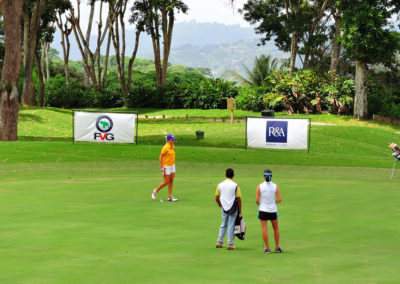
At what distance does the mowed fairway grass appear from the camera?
1091cm

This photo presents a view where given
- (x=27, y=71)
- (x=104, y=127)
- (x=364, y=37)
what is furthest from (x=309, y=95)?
(x=27, y=71)

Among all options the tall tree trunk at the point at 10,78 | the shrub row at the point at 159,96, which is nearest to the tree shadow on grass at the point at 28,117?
the tall tree trunk at the point at 10,78

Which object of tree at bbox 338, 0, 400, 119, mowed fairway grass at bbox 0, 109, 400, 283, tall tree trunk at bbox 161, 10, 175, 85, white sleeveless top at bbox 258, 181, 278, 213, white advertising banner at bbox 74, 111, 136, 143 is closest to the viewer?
mowed fairway grass at bbox 0, 109, 400, 283

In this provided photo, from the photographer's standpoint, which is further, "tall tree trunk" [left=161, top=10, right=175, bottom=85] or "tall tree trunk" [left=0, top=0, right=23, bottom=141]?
"tall tree trunk" [left=161, top=10, right=175, bottom=85]

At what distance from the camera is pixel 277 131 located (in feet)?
117

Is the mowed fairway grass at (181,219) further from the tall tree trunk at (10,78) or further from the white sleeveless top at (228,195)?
the tall tree trunk at (10,78)

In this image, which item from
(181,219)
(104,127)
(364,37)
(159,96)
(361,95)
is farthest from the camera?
(159,96)

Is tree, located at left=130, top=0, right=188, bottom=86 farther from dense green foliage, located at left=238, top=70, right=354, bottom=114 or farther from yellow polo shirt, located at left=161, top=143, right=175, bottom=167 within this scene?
yellow polo shirt, located at left=161, top=143, right=175, bottom=167

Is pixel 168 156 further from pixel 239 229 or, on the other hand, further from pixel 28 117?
pixel 28 117

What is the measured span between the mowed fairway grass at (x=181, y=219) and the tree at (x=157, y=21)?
33.6 meters

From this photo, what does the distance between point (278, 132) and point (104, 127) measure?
10.0m

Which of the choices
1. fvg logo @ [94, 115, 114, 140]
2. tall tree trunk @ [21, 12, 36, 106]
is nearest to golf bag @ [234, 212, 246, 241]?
fvg logo @ [94, 115, 114, 140]

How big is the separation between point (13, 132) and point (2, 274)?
30.7 m

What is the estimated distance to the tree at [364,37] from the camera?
5175 cm
